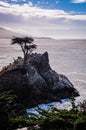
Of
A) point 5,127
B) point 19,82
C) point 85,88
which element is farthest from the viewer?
point 85,88

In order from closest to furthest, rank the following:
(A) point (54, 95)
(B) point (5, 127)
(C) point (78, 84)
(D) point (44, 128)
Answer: (D) point (44, 128), (B) point (5, 127), (A) point (54, 95), (C) point (78, 84)

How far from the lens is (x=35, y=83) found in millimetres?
46594

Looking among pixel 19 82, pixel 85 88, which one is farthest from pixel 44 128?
pixel 85 88

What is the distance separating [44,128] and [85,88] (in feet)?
151

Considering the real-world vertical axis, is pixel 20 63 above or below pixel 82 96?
above

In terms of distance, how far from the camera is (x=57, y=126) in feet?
37.3

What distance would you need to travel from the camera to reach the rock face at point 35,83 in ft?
144

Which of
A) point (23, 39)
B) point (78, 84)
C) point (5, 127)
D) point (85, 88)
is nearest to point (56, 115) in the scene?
point (5, 127)

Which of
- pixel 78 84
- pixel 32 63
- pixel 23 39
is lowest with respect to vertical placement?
pixel 78 84

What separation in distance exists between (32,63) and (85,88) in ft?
39.6

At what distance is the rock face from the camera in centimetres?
4388

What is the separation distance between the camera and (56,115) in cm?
1177

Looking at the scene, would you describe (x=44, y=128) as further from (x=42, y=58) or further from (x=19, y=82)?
(x=42, y=58)

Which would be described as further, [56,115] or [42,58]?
[42,58]
